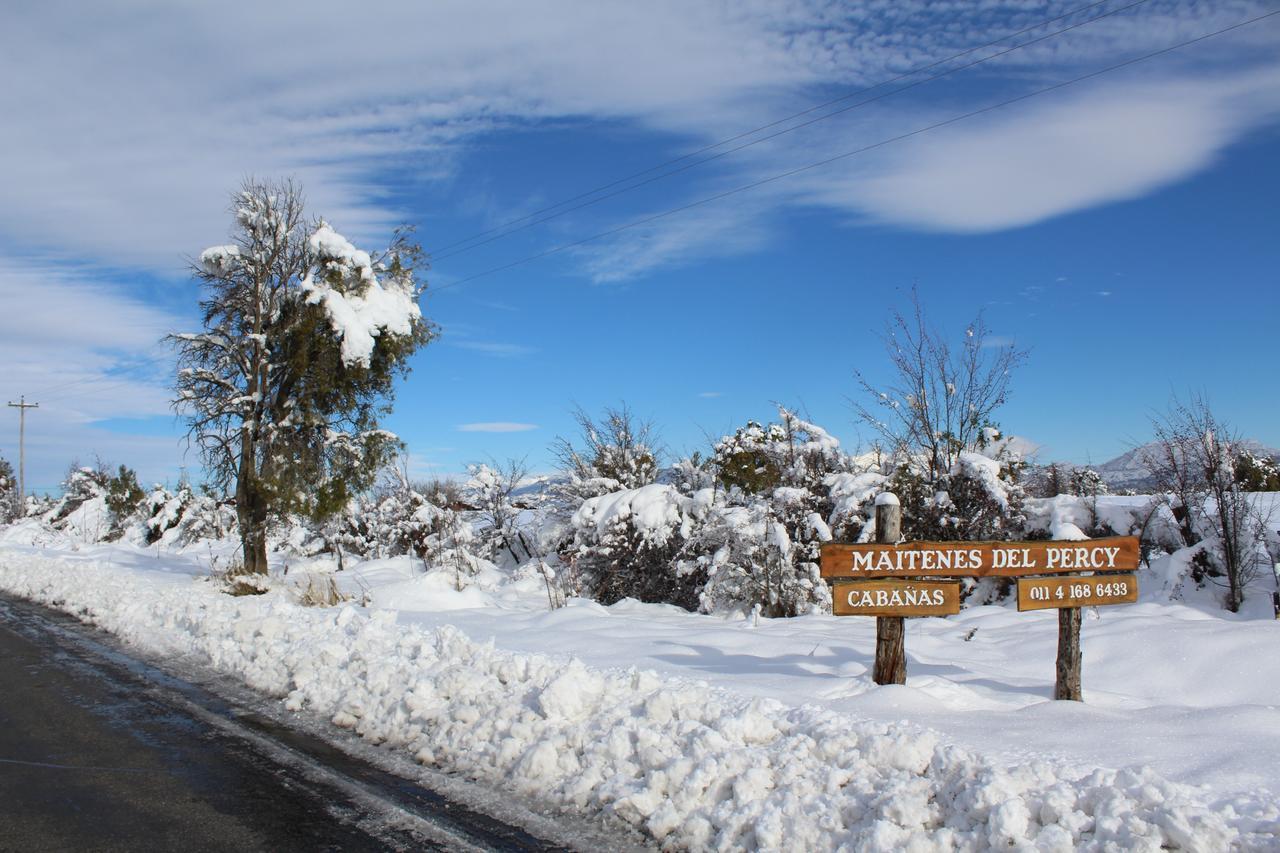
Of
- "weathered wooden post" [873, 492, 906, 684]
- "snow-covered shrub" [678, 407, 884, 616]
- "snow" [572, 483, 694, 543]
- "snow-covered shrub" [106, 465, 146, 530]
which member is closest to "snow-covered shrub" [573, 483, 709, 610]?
"snow" [572, 483, 694, 543]

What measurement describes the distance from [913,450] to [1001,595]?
292 centimetres

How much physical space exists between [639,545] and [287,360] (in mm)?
9031

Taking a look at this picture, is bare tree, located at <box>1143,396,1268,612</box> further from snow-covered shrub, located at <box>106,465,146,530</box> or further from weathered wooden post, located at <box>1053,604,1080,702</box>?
snow-covered shrub, located at <box>106,465,146,530</box>

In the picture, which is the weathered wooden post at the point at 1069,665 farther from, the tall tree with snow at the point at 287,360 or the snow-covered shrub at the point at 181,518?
the snow-covered shrub at the point at 181,518

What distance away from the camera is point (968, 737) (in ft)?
18.8

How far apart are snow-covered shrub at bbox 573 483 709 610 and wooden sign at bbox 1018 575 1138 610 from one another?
8.84 meters

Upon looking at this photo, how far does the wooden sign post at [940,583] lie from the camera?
7367 mm

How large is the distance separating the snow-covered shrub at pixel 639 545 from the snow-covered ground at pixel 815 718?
4.16m

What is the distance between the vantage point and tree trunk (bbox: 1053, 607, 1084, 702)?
7.29 metres

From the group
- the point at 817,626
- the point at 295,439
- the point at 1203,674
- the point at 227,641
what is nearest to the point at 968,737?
the point at 1203,674

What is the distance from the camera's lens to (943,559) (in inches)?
292

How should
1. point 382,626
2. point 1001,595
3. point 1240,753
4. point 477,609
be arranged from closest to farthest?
point 1240,753 < point 382,626 < point 477,609 < point 1001,595

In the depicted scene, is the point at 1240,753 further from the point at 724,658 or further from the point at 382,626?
the point at 382,626

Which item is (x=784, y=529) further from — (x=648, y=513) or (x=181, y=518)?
(x=181, y=518)
